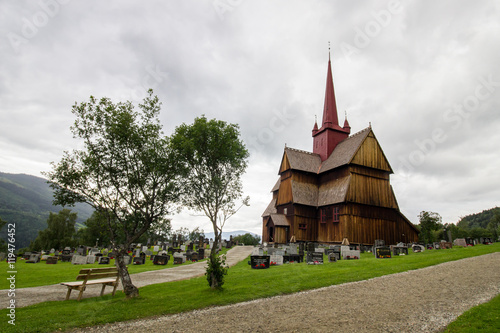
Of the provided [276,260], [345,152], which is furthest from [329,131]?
[276,260]

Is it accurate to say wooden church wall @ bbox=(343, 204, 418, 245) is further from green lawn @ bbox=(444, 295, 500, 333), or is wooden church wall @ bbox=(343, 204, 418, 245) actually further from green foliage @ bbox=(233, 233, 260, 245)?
green foliage @ bbox=(233, 233, 260, 245)

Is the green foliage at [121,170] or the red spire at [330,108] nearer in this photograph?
the green foliage at [121,170]

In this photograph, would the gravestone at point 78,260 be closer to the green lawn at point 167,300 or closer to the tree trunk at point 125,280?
the green lawn at point 167,300

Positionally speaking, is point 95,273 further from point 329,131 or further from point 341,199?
point 329,131

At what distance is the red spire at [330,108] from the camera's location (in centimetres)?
4203

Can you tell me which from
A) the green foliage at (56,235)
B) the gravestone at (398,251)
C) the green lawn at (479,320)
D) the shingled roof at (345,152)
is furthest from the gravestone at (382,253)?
the green foliage at (56,235)

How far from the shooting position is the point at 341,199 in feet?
102

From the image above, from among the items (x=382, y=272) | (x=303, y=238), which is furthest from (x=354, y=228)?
(x=382, y=272)

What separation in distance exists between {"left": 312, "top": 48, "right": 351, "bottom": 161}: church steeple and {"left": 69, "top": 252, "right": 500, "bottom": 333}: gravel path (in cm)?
3087

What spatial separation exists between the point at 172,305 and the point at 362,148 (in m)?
30.5

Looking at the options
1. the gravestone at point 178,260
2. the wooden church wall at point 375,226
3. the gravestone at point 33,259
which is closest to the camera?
the gravestone at point 178,260

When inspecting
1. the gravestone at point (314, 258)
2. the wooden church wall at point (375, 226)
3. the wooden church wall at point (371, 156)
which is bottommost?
the gravestone at point (314, 258)

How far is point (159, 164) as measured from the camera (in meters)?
12.0

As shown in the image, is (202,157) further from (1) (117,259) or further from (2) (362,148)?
(2) (362,148)
